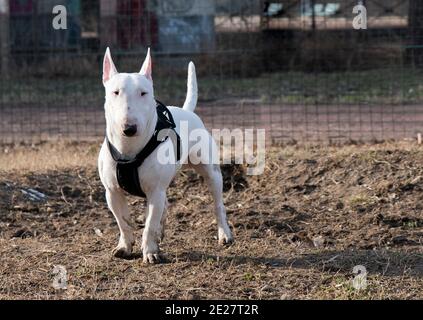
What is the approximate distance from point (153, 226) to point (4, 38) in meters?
14.0

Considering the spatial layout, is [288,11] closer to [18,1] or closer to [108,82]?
[18,1]

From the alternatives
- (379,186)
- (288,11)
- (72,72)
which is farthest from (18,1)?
(379,186)

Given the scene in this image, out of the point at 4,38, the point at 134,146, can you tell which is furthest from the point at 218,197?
the point at 4,38

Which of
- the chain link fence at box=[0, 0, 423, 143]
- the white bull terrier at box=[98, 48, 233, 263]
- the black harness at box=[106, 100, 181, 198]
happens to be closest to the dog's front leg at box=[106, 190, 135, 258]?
the white bull terrier at box=[98, 48, 233, 263]

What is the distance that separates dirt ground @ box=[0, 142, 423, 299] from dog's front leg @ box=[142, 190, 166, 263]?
9cm

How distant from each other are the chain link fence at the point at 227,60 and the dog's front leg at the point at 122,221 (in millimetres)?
6866

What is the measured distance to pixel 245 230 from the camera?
8438 millimetres

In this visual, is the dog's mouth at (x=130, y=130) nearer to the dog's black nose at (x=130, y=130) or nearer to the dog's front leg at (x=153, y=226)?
the dog's black nose at (x=130, y=130)

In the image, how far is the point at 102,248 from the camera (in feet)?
25.8

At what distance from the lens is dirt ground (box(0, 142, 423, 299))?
21.7 ft

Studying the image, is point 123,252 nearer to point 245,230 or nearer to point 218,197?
point 218,197

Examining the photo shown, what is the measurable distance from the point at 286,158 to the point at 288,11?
38.7 ft

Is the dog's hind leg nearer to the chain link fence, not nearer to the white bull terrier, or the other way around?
the white bull terrier
